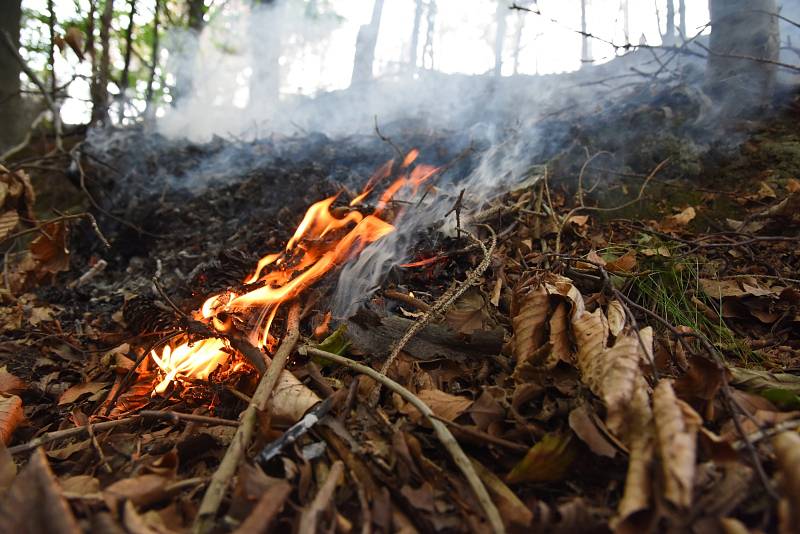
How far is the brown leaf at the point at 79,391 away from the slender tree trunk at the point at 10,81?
4.85 metres

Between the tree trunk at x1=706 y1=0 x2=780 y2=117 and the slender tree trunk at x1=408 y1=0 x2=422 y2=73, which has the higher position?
the slender tree trunk at x1=408 y1=0 x2=422 y2=73

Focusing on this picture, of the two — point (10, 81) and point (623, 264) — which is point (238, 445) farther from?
point (10, 81)

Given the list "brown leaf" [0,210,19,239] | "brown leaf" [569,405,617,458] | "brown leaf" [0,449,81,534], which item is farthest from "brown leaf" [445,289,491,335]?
"brown leaf" [0,210,19,239]

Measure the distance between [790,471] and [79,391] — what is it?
7.82 ft

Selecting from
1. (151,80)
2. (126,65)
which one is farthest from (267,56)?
(126,65)

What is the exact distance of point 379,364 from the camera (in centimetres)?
158

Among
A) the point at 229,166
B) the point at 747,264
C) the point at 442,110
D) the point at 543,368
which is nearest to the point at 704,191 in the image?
the point at 747,264

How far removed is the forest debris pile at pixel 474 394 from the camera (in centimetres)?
98

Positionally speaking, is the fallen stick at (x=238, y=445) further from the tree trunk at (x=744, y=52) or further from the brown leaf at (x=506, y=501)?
the tree trunk at (x=744, y=52)

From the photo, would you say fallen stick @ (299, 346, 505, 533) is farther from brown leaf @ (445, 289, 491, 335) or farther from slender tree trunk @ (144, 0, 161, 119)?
slender tree trunk @ (144, 0, 161, 119)

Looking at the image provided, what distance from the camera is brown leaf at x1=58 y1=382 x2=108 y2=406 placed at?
5.89ft

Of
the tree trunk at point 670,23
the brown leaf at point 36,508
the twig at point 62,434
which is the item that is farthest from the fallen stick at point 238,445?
the tree trunk at point 670,23

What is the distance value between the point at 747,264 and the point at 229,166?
168 inches

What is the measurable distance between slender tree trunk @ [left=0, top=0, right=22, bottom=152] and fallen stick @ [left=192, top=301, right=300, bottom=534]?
5644 millimetres
